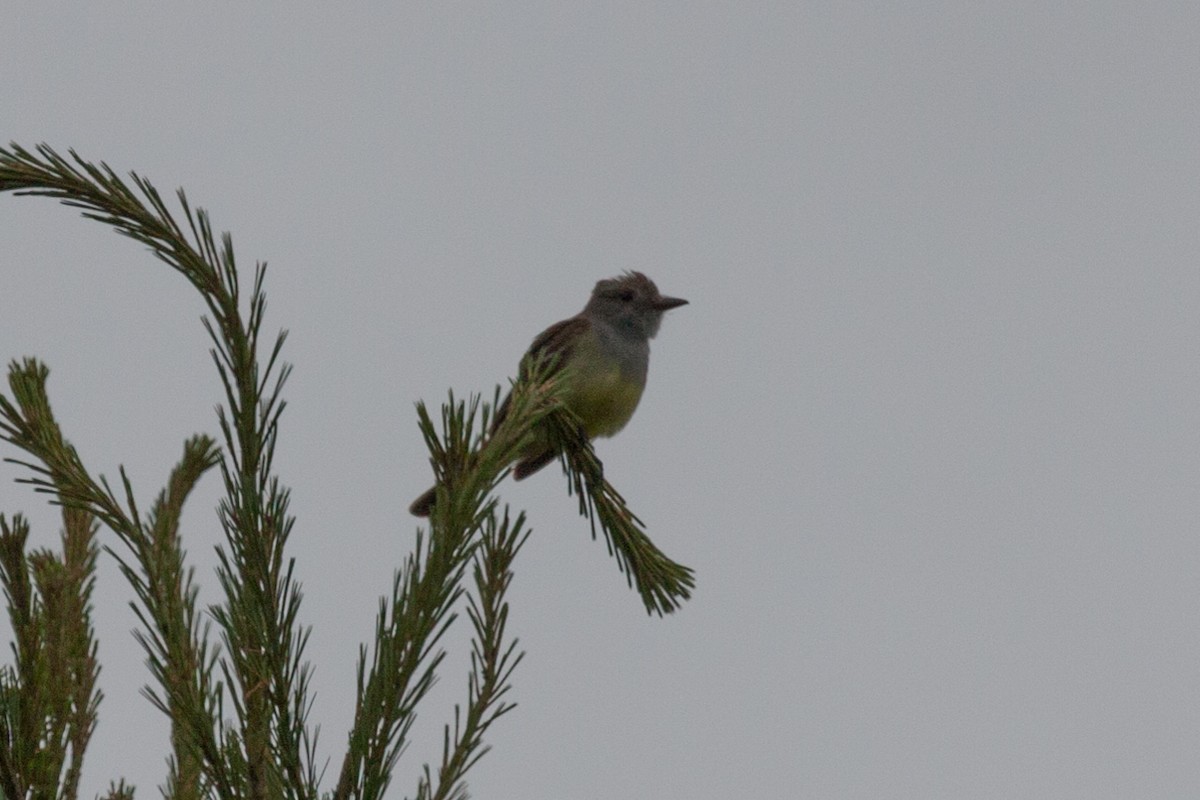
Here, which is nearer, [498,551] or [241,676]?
[241,676]

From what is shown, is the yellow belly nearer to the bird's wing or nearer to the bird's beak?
the bird's wing

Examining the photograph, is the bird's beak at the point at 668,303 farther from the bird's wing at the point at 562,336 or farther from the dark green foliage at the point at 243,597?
the dark green foliage at the point at 243,597

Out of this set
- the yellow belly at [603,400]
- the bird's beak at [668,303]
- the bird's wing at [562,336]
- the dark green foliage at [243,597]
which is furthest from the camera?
the bird's beak at [668,303]

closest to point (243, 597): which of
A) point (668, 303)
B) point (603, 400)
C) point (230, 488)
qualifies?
point (230, 488)

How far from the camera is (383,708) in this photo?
7.00ft

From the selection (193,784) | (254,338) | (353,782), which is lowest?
(353,782)

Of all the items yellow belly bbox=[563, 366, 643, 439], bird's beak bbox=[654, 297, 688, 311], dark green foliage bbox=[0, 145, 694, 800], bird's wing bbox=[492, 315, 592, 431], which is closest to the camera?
dark green foliage bbox=[0, 145, 694, 800]

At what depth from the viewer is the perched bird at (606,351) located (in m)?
6.45

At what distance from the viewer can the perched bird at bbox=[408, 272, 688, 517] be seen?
6.45m

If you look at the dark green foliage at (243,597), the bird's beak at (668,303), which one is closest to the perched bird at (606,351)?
the bird's beak at (668,303)

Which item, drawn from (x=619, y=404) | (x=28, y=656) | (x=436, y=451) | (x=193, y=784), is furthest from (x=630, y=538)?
(x=619, y=404)

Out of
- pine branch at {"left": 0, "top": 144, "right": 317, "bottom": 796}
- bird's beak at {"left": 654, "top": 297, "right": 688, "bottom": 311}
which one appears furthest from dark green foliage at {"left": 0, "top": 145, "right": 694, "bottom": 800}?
bird's beak at {"left": 654, "top": 297, "right": 688, "bottom": 311}

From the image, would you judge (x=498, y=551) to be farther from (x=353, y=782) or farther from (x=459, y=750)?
(x=353, y=782)

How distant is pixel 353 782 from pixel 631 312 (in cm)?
581
